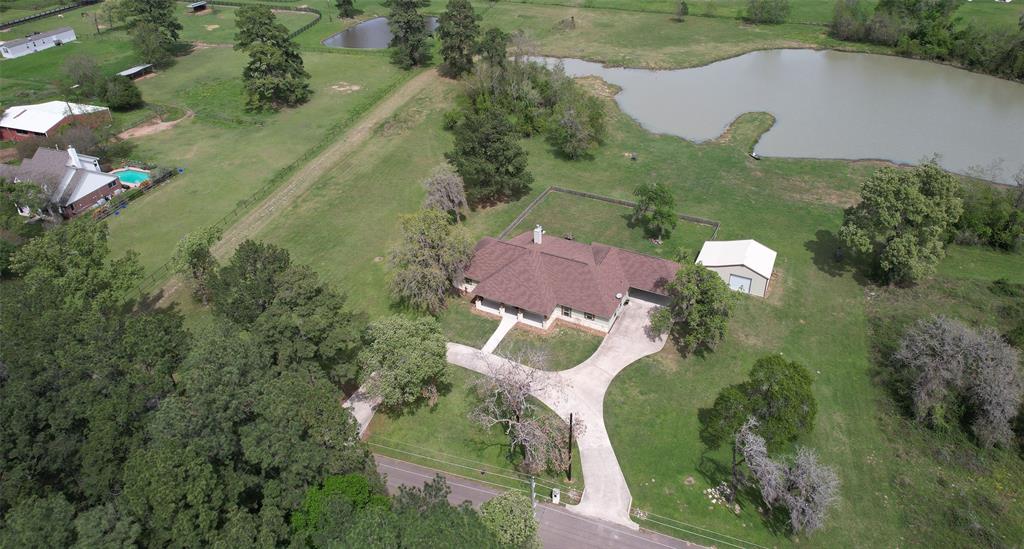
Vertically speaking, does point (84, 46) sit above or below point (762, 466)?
below

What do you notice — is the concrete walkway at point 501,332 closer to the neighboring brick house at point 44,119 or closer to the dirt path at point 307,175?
the dirt path at point 307,175

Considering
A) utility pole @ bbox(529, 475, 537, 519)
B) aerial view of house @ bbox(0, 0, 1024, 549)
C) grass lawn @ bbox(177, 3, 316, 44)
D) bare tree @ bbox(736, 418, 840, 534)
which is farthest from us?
grass lawn @ bbox(177, 3, 316, 44)

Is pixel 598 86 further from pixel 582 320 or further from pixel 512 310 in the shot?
pixel 582 320

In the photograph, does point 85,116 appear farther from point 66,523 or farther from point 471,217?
point 66,523

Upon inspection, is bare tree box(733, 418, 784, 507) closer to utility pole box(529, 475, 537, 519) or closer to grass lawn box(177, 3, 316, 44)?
utility pole box(529, 475, 537, 519)

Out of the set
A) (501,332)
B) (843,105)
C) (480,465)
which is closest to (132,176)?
(501,332)

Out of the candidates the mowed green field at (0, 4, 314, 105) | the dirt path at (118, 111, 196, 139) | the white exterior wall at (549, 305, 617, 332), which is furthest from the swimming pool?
the white exterior wall at (549, 305, 617, 332)

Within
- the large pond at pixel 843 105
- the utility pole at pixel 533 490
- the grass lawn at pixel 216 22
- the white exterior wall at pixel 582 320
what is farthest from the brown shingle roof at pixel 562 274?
the grass lawn at pixel 216 22
